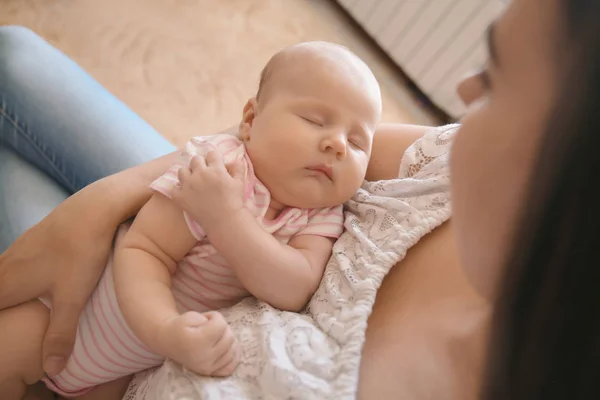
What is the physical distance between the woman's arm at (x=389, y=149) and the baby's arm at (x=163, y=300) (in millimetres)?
339

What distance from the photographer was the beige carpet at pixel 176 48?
174 centimetres

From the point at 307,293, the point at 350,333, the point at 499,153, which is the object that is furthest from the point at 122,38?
the point at 499,153

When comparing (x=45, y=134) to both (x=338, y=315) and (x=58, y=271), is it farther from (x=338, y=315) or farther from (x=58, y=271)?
(x=338, y=315)

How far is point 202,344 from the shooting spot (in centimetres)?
54

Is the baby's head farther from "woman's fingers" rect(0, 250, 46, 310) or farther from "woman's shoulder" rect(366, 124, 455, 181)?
"woman's fingers" rect(0, 250, 46, 310)

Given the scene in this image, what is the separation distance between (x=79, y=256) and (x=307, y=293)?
1.15 ft

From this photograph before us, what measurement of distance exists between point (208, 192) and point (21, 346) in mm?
381

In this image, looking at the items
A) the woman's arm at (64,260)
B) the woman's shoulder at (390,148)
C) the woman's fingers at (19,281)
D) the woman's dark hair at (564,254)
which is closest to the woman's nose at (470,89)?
the woman's dark hair at (564,254)

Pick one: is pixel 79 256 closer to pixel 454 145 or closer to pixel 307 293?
pixel 307 293

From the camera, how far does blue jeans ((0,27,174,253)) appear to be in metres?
0.87

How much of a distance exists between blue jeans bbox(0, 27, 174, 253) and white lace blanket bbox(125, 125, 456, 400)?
40 cm

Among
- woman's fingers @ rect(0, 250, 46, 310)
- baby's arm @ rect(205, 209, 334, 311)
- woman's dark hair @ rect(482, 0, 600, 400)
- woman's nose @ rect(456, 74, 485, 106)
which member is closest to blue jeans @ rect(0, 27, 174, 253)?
woman's fingers @ rect(0, 250, 46, 310)

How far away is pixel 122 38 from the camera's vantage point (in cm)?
187

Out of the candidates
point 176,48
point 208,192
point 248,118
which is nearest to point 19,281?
point 208,192
